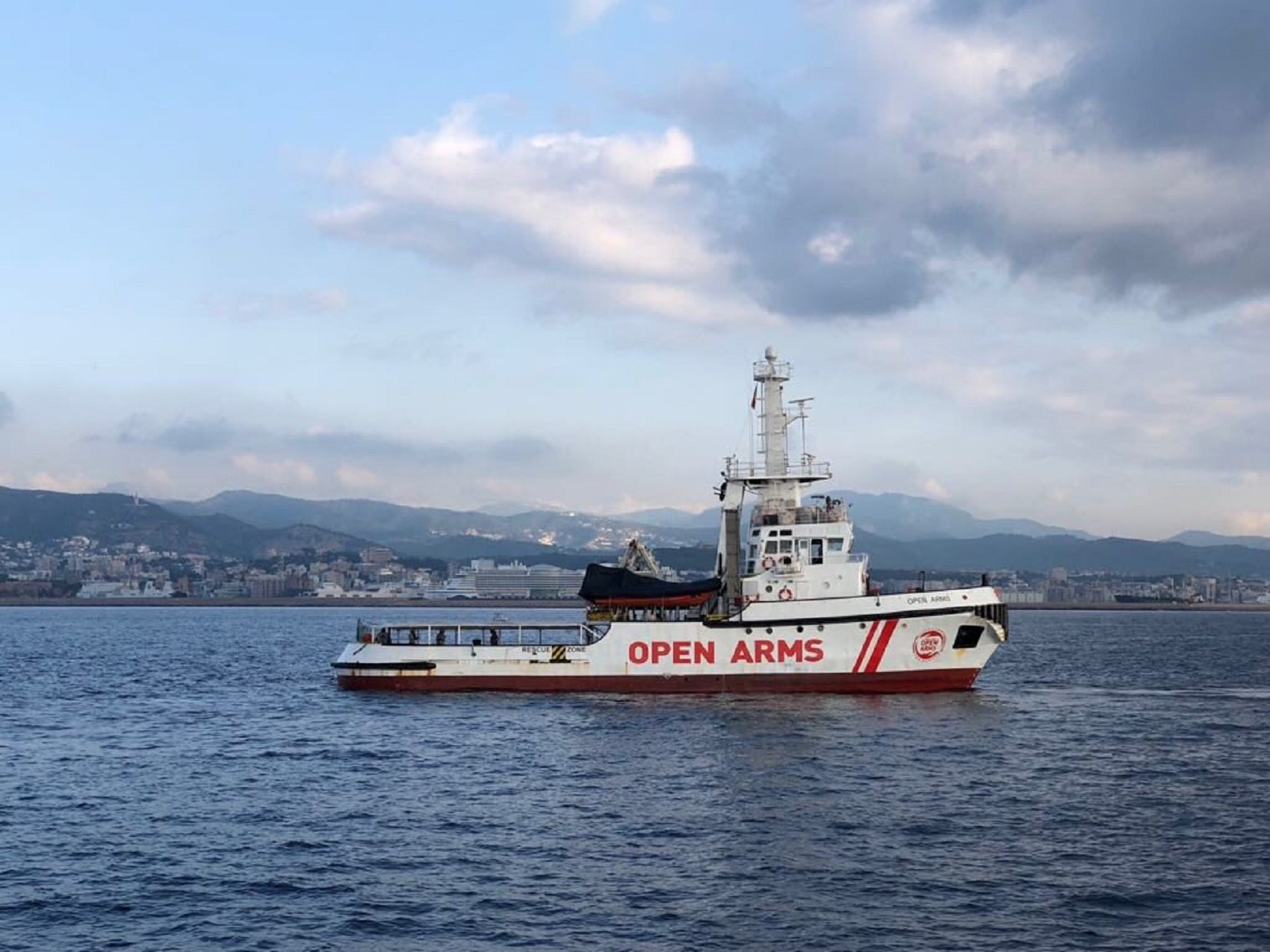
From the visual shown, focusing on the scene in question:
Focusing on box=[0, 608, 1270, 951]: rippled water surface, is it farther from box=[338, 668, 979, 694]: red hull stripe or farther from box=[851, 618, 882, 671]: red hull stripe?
box=[851, 618, 882, 671]: red hull stripe

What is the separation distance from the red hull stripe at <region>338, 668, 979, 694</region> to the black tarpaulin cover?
3.47m

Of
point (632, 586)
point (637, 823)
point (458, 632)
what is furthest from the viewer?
point (458, 632)

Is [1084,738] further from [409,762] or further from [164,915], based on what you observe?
[164,915]

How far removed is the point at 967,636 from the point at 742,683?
9.89m

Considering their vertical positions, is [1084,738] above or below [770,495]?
below

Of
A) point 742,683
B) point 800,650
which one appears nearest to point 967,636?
point 800,650

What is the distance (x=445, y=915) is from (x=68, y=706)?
38.7m

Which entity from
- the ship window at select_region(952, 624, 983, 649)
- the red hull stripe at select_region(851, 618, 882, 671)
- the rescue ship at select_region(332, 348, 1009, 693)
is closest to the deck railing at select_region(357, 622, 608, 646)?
the rescue ship at select_region(332, 348, 1009, 693)

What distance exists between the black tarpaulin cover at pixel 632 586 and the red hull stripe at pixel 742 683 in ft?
11.4

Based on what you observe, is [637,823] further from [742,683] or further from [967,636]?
[967,636]

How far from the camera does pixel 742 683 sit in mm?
51500

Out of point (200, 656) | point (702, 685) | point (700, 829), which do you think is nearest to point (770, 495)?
point (702, 685)

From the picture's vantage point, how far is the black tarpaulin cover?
5281cm

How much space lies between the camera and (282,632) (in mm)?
136625
